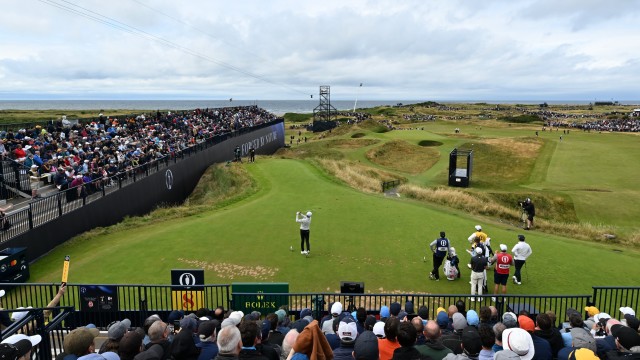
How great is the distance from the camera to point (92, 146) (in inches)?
990

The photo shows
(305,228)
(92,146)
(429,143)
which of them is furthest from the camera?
(429,143)

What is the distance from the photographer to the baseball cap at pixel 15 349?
4625 millimetres

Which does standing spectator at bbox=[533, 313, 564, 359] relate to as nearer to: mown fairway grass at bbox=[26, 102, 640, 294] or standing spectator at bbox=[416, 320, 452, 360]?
standing spectator at bbox=[416, 320, 452, 360]

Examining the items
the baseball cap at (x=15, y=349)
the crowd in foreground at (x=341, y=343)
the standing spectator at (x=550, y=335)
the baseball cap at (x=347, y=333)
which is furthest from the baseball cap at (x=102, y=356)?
the standing spectator at (x=550, y=335)

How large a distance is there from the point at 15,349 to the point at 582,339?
24.4ft

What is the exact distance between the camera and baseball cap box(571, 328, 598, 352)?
6090 mm

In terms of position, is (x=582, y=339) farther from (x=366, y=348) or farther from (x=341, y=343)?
(x=341, y=343)

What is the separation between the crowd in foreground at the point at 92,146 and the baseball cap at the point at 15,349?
15.4 metres

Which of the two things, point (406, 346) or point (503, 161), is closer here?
point (406, 346)

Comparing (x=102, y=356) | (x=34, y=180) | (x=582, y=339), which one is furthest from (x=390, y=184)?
(x=102, y=356)

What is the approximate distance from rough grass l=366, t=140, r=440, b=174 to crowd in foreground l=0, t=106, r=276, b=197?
2088cm

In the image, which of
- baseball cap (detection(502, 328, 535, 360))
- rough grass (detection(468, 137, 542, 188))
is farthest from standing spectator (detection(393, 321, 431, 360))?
rough grass (detection(468, 137, 542, 188))

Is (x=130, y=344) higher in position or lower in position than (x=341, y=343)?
higher

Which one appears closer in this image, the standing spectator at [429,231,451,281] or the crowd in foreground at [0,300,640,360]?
the crowd in foreground at [0,300,640,360]
